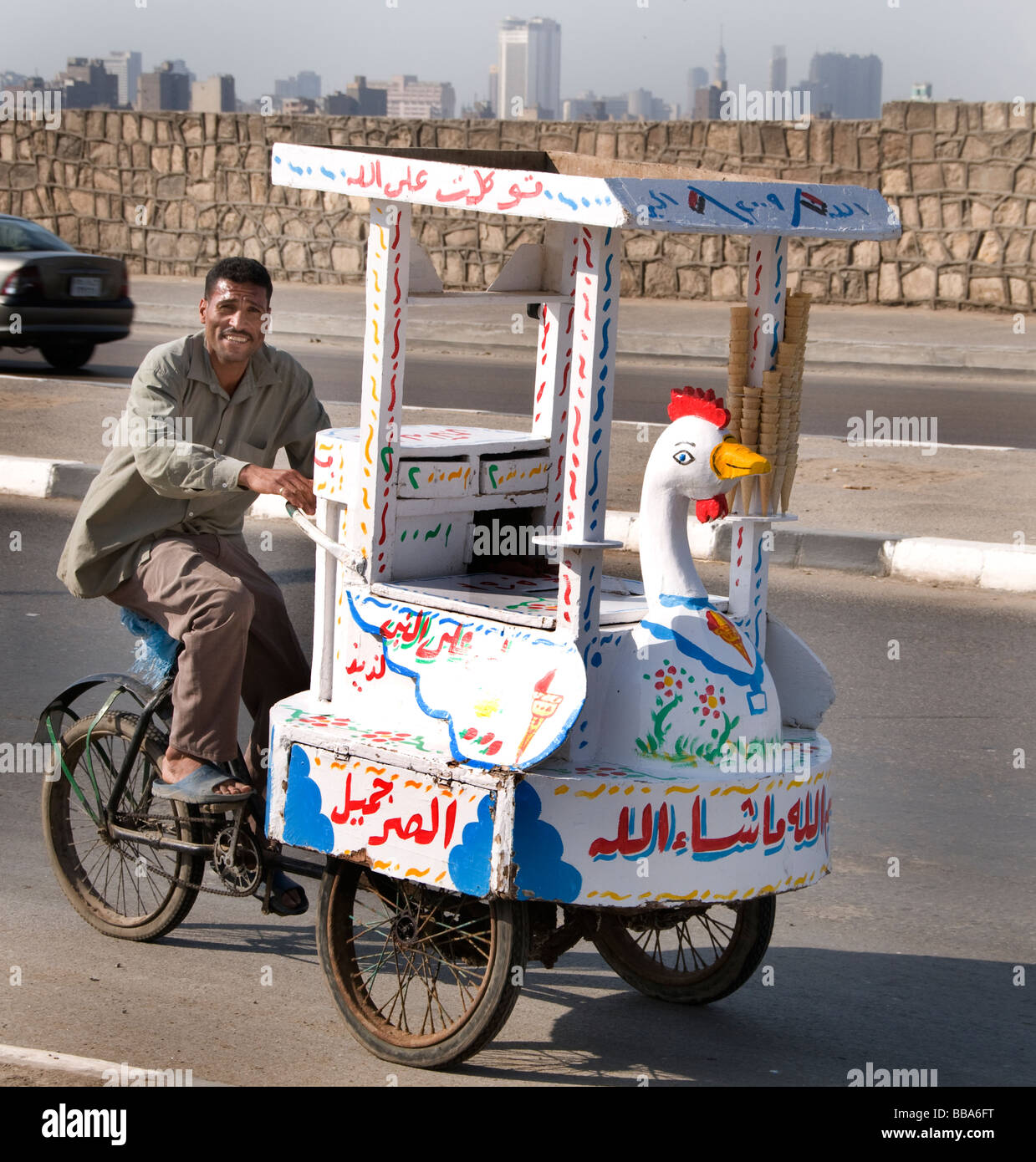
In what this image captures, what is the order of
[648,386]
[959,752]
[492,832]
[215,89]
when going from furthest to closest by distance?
[215,89]
[648,386]
[959,752]
[492,832]

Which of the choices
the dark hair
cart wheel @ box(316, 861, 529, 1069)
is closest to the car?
the dark hair

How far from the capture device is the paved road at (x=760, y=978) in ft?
12.6

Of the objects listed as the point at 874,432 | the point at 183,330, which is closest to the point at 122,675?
the point at 874,432

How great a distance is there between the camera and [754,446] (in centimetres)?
385

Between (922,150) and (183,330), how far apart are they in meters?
8.60

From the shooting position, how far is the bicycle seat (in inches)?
168

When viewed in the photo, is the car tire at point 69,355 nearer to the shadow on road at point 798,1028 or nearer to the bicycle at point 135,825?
the bicycle at point 135,825

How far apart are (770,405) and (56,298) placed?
12.9 metres

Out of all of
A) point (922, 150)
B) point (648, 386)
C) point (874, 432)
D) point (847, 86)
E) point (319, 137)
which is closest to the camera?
point (874, 432)

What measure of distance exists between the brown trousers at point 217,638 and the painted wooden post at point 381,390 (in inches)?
14.2

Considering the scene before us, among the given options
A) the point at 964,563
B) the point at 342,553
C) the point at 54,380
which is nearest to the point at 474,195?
the point at 342,553

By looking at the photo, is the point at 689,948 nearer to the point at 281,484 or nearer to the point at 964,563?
the point at 281,484

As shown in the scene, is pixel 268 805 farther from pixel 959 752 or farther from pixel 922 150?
pixel 922 150
